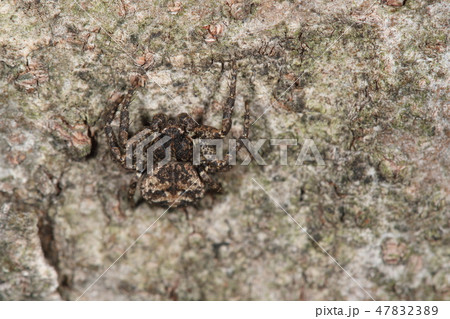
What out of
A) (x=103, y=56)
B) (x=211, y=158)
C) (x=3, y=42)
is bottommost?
(x=211, y=158)

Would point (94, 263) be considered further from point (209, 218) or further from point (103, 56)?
point (103, 56)

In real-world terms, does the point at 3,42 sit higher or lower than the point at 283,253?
higher

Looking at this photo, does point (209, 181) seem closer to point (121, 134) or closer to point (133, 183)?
point (133, 183)

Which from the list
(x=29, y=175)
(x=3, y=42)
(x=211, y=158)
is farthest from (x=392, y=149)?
(x=3, y=42)

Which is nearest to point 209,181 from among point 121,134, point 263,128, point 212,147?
point 212,147

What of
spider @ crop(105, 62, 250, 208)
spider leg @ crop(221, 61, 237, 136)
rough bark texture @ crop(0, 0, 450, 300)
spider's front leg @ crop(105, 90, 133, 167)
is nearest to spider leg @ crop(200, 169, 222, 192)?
spider @ crop(105, 62, 250, 208)

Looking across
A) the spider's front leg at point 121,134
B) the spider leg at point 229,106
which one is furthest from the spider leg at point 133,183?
the spider leg at point 229,106
